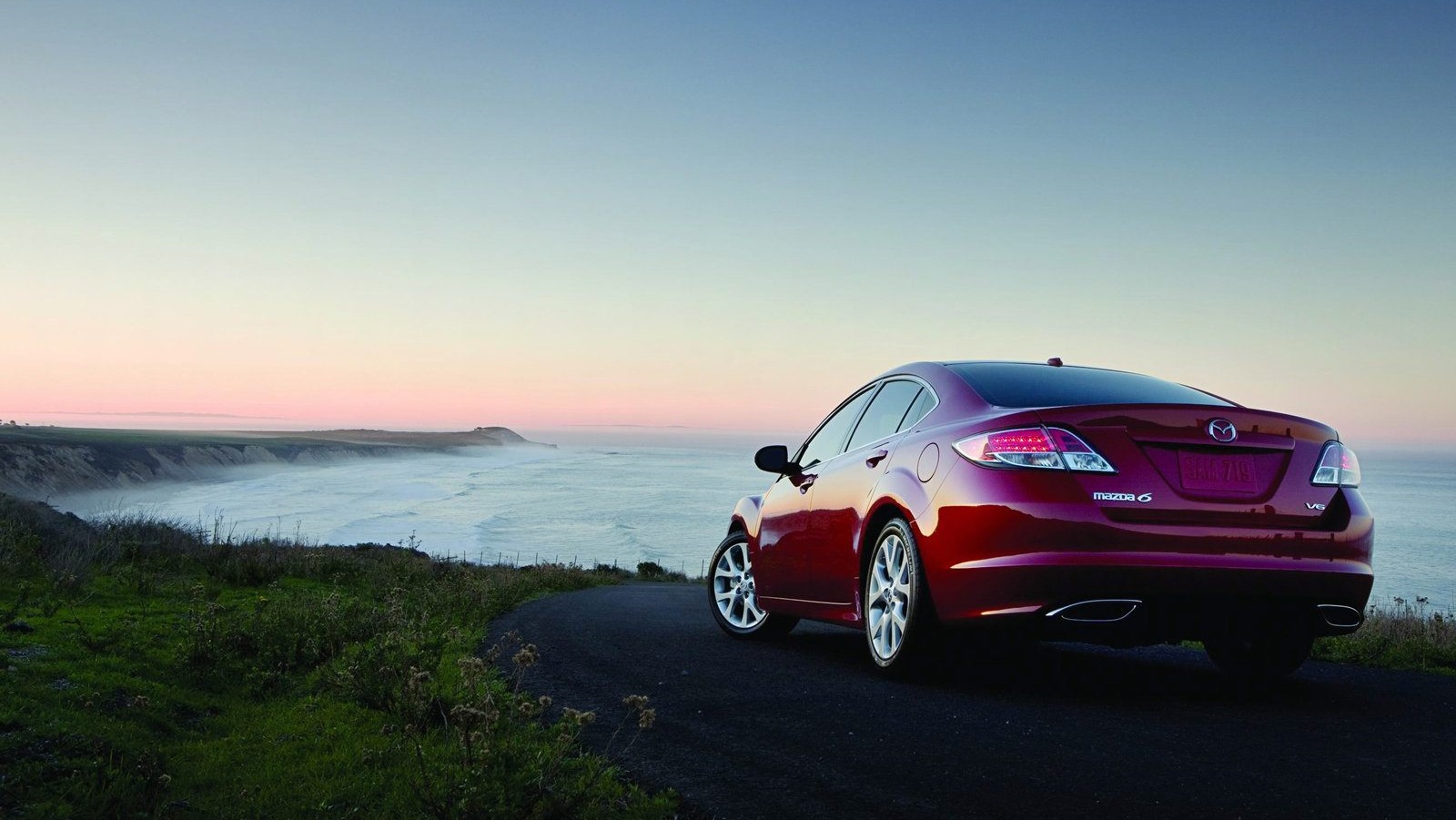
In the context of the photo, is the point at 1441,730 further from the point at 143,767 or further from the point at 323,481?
the point at 323,481

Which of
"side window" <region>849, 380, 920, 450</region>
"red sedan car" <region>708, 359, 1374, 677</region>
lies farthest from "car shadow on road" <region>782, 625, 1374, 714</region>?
"side window" <region>849, 380, 920, 450</region>

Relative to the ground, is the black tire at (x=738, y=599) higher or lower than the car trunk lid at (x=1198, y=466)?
lower

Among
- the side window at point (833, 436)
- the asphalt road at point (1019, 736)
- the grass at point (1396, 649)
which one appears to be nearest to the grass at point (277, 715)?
the asphalt road at point (1019, 736)

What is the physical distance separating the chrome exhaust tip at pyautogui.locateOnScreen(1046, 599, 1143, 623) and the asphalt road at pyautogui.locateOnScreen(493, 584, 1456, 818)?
45 cm

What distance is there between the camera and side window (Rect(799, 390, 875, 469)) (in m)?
6.89

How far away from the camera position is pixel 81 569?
9.87 meters

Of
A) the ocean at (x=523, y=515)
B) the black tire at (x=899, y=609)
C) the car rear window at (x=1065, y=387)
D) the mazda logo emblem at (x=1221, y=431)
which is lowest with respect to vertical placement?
the ocean at (x=523, y=515)

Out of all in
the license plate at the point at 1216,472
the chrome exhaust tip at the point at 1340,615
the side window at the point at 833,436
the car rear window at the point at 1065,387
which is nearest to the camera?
the license plate at the point at 1216,472

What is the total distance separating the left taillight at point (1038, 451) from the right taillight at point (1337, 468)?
41.8 inches

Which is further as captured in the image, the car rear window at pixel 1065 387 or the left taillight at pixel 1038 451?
the car rear window at pixel 1065 387

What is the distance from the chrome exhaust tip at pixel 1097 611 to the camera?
4.53 meters

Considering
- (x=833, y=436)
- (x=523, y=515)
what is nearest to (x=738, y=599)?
(x=833, y=436)

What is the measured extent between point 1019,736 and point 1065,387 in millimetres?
1977

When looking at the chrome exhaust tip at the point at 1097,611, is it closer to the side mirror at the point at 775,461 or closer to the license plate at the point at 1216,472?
the license plate at the point at 1216,472
